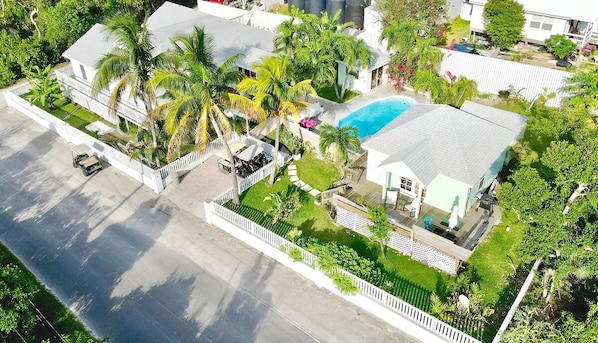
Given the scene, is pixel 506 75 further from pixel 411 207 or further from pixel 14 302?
pixel 14 302

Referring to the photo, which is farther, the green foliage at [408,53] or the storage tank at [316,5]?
the storage tank at [316,5]

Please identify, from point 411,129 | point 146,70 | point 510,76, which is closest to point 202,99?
point 146,70

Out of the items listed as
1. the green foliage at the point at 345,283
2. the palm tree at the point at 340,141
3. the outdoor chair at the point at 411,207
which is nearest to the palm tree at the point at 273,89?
the palm tree at the point at 340,141

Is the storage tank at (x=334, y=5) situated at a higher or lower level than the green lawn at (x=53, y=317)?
higher

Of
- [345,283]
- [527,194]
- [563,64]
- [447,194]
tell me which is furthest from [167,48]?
[563,64]

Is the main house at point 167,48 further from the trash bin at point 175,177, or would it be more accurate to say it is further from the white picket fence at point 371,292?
the white picket fence at point 371,292

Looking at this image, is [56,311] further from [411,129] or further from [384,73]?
[384,73]

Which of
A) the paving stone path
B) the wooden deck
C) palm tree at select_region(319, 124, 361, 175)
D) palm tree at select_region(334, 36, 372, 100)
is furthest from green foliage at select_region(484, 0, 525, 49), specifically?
the paving stone path
